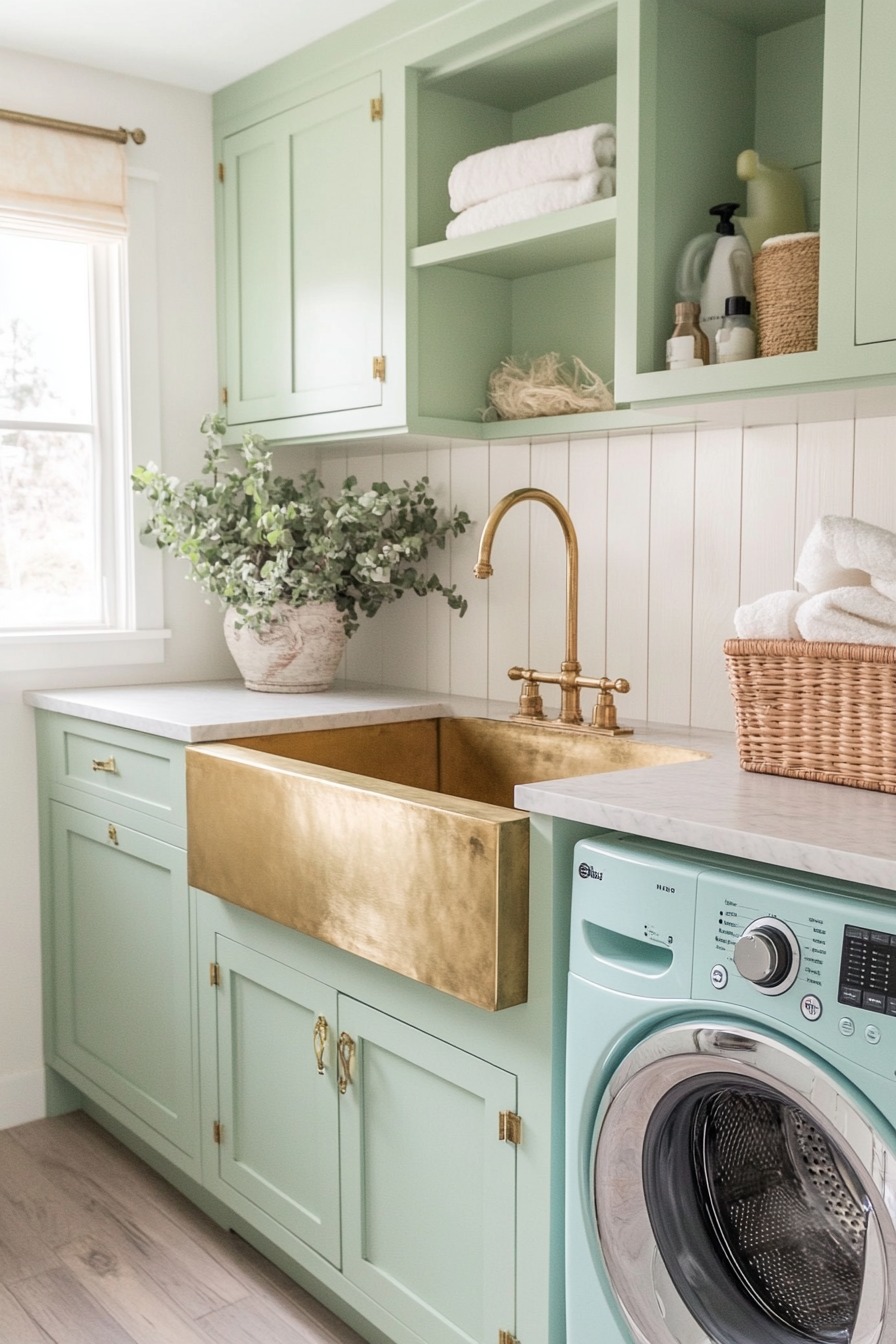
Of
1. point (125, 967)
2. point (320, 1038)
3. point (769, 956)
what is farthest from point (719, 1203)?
point (125, 967)

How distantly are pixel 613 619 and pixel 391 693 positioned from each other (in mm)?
600

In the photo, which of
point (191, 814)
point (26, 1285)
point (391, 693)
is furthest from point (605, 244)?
point (26, 1285)

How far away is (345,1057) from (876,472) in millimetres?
1271

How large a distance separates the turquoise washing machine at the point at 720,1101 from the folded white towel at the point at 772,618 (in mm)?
375

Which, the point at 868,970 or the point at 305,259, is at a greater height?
the point at 305,259

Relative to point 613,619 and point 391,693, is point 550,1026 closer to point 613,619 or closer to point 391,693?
point 613,619

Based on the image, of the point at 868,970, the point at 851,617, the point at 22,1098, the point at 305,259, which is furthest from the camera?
the point at 22,1098

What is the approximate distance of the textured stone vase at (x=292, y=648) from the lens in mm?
2699

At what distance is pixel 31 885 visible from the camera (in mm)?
2889

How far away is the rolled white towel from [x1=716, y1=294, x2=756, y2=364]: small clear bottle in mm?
437

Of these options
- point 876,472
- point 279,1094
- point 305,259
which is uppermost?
point 305,259

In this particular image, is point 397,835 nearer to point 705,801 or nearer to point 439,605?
point 705,801

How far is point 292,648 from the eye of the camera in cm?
271

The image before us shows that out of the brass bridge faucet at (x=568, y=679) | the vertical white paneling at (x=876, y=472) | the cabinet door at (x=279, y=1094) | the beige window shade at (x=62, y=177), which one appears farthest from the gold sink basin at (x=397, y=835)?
the beige window shade at (x=62, y=177)
